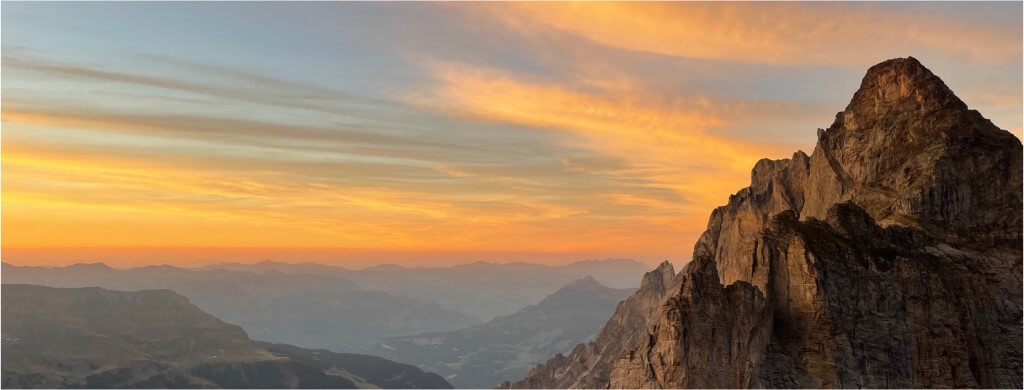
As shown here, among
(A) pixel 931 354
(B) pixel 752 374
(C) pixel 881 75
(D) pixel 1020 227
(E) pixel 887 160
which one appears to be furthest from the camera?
(C) pixel 881 75

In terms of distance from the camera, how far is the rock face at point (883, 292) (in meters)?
86.6

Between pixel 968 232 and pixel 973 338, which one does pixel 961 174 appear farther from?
pixel 973 338

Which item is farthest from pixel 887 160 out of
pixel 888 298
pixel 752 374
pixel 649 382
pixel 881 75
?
pixel 649 382

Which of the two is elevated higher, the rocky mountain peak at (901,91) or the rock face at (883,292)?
the rocky mountain peak at (901,91)

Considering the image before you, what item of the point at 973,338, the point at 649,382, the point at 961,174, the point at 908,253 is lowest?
the point at 649,382

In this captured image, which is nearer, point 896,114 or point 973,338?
point 973,338

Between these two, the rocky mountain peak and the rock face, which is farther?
the rocky mountain peak

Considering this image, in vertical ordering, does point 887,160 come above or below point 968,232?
above

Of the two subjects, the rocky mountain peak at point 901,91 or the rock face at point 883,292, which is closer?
the rock face at point 883,292

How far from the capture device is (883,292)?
92812 mm

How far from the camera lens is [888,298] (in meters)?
92.6

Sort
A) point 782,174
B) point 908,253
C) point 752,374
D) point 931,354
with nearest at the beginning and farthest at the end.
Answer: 1. point 752,374
2. point 931,354
3. point 908,253
4. point 782,174

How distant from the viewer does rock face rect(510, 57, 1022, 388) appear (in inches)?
3410

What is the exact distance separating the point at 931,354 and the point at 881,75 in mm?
52639
